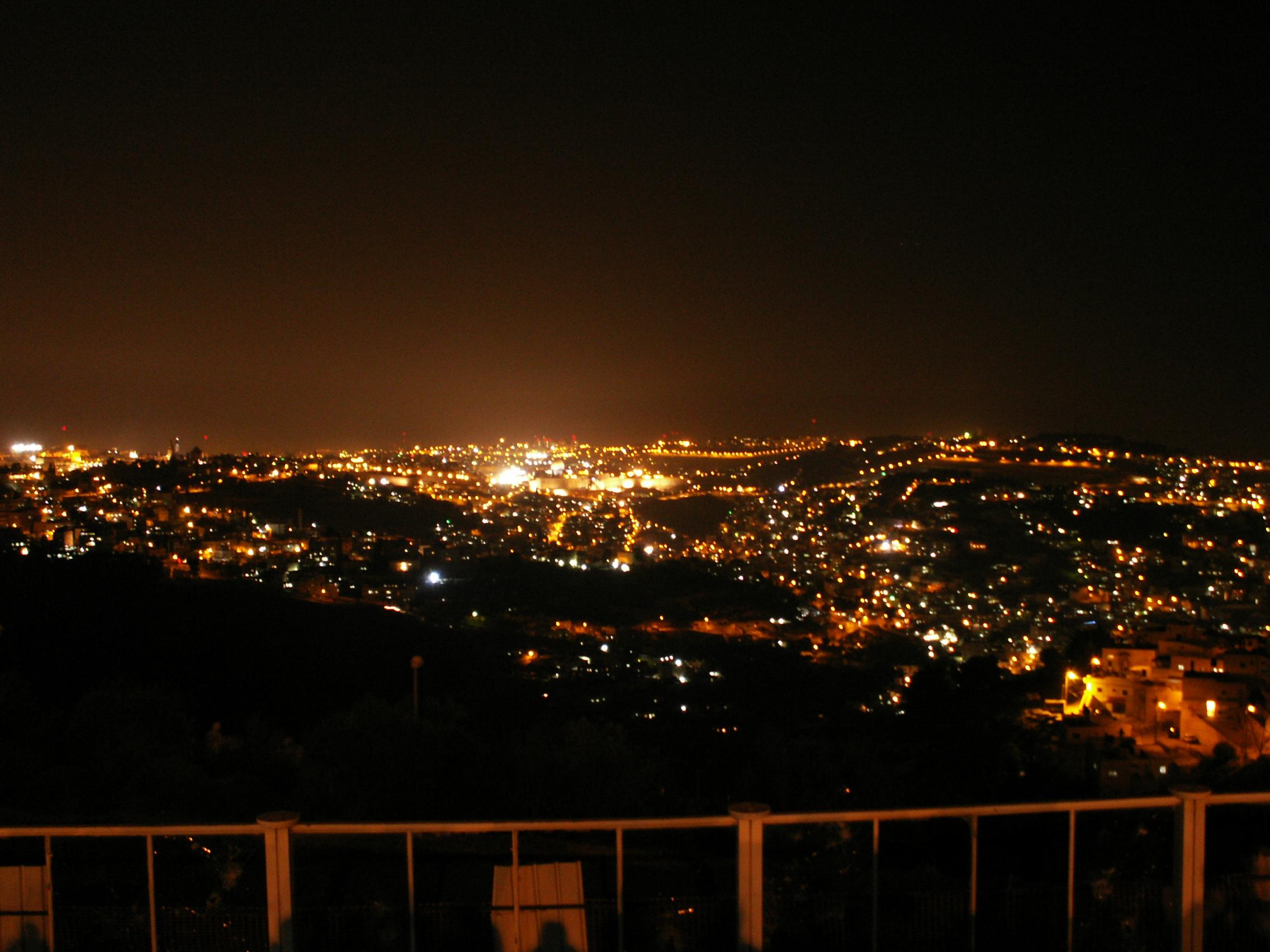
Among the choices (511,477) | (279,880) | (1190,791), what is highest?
(1190,791)

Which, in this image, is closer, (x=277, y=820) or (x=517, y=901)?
(x=277, y=820)

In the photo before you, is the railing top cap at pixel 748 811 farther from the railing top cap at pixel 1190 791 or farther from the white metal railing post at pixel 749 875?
the railing top cap at pixel 1190 791

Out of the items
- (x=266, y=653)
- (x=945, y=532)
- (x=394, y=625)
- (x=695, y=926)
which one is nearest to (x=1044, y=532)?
(x=945, y=532)

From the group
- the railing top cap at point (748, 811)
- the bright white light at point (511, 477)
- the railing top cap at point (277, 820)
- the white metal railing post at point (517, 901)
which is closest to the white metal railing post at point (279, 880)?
the railing top cap at point (277, 820)

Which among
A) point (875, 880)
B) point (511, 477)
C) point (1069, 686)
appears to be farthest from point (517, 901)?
point (511, 477)

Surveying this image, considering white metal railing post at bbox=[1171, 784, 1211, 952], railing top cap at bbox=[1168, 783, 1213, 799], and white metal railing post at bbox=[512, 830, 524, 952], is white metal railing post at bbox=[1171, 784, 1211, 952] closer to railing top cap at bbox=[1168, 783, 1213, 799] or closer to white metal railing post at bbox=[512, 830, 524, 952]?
railing top cap at bbox=[1168, 783, 1213, 799]

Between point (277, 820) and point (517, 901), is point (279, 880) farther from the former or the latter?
point (517, 901)

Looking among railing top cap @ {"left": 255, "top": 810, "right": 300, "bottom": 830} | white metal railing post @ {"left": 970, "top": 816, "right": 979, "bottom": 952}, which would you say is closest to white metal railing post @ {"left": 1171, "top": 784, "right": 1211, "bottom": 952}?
white metal railing post @ {"left": 970, "top": 816, "right": 979, "bottom": 952}

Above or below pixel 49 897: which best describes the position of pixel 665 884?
below

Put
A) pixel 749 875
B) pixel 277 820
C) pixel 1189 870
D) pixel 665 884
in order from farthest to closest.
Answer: pixel 665 884 < pixel 1189 870 < pixel 749 875 < pixel 277 820
